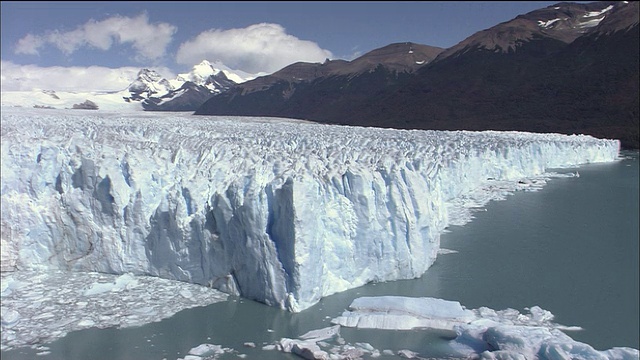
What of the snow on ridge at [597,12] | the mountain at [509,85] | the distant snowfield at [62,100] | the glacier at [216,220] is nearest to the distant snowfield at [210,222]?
the glacier at [216,220]

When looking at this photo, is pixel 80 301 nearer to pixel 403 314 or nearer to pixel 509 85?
pixel 403 314

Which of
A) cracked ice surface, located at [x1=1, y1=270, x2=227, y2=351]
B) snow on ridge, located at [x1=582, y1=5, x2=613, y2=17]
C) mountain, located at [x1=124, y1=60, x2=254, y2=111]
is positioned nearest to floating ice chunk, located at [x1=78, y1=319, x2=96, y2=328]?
cracked ice surface, located at [x1=1, y1=270, x2=227, y2=351]

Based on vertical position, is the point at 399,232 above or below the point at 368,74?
below

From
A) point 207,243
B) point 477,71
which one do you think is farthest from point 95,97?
point 207,243

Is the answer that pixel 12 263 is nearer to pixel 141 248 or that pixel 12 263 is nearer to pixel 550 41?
pixel 141 248

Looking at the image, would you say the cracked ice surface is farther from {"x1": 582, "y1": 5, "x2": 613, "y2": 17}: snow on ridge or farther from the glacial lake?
{"x1": 582, "y1": 5, "x2": 613, "y2": 17}: snow on ridge
